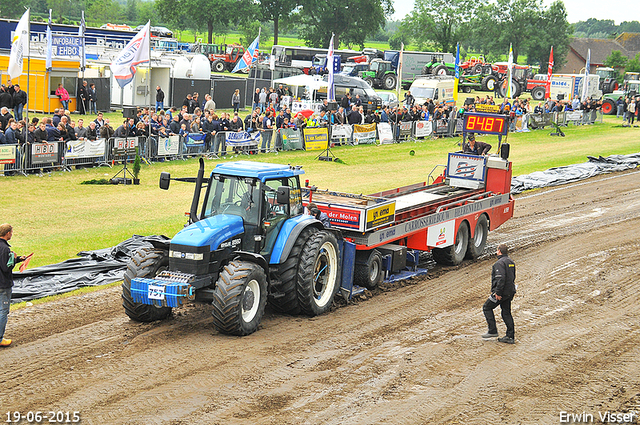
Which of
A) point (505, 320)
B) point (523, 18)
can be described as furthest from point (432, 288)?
point (523, 18)

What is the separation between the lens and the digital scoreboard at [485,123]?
18781 mm

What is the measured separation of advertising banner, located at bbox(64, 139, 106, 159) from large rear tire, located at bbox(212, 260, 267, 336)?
46.6ft

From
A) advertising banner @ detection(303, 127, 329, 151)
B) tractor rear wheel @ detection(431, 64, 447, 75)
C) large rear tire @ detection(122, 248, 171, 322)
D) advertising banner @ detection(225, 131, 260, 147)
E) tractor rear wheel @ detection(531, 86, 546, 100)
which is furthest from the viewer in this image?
tractor rear wheel @ detection(531, 86, 546, 100)

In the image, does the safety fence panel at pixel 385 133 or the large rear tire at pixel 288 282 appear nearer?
the large rear tire at pixel 288 282

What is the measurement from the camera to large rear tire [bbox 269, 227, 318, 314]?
11.3 m

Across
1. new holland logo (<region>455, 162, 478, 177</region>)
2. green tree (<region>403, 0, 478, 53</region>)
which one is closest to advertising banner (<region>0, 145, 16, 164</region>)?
new holland logo (<region>455, 162, 478, 177</region>)

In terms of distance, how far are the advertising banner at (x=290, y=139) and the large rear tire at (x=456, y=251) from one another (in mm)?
15075

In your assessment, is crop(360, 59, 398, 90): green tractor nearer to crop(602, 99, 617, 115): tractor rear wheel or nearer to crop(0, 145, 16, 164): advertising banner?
crop(602, 99, 617, 115): tractor rear wheel

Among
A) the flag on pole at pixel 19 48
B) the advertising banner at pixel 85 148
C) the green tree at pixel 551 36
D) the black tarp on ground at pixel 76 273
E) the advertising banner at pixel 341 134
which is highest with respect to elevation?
the green tree at pixel 551 36

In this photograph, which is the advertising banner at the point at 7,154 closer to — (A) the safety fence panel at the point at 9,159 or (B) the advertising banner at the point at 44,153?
(A) the safety fence panel at the point at 9,159

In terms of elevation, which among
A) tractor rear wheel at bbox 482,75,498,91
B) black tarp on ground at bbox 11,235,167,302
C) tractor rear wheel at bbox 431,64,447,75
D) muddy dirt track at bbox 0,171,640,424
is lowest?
muddy dirt track at bbox 0,171,640,424

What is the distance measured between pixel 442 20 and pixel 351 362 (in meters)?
85.3

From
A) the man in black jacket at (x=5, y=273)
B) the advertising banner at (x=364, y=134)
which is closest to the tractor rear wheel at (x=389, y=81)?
the advertising banner at (x=364, y=134)

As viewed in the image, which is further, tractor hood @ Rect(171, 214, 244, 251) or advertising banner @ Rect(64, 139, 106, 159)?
advertising banner @ Rect(64, 139, 106, 159)
